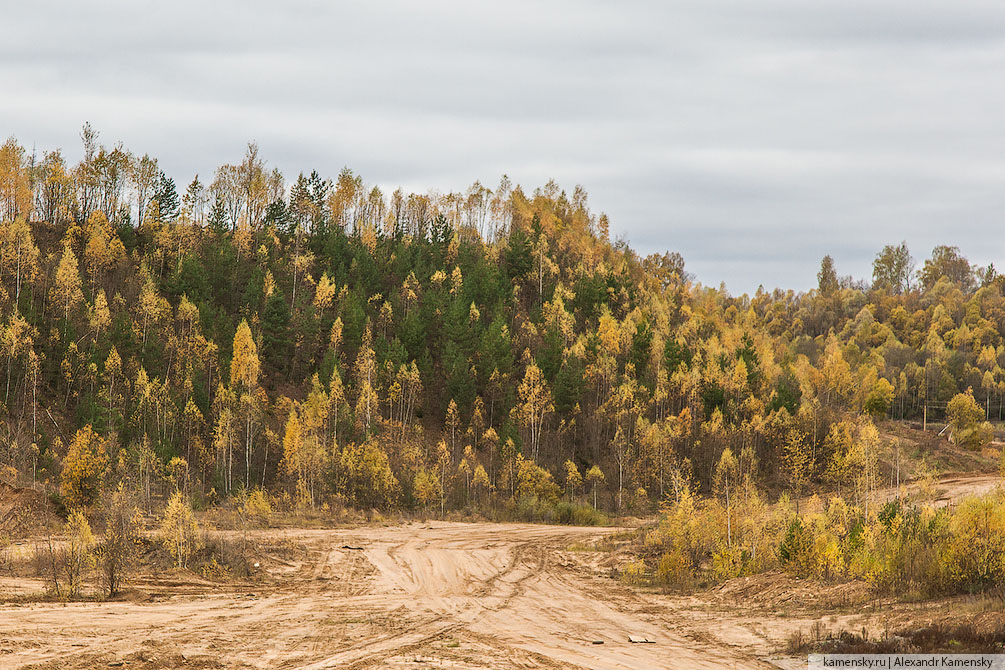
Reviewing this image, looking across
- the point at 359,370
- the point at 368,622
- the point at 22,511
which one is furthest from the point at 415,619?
the point at 359,370

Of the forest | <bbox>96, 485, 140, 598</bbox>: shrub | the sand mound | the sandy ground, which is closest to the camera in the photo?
the sandy ground

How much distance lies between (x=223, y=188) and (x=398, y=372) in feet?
152

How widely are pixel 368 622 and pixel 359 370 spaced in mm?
52871

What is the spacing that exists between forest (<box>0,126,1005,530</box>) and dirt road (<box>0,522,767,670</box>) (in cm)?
1808

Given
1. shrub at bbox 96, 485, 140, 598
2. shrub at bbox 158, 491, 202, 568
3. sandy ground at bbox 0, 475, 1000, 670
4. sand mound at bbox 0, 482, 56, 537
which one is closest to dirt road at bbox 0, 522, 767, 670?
sandy ground at bbox 0, 475, 1000, 670

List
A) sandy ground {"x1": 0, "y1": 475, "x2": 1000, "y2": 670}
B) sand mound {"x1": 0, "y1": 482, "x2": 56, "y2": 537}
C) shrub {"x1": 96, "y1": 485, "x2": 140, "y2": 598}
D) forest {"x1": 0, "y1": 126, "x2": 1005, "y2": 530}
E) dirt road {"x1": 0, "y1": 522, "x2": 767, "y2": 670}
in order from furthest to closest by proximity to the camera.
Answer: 1. forest {"x1": 0, "y1": 126, "x2": 1005, "y2": 530}
2. sand mound {"x1": 0, "y1": 482, "x2": 56, "y2": 537}
3. shrub {"x1": 96, "y1": 485, "x2": 140, "y2": 598}
4. sandy ground {"x1": 0, "y1": 475, "x2": 1000, "y2": 670}
5. dirt road {"x1": 0, "y1": 522, "x2": 767, "y2": 670}

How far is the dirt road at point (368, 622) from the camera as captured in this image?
20.6 meters

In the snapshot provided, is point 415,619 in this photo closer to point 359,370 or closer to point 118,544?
point 118,544

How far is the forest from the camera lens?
206 ft

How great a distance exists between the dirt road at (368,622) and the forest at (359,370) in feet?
59.3

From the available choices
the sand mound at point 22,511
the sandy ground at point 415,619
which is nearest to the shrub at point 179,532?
the sandy ground at point 415,619

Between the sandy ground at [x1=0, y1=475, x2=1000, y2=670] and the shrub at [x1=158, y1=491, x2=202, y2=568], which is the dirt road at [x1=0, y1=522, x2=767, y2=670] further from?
the shrub at [x1=158, y1=491, x2=202, y2=568]

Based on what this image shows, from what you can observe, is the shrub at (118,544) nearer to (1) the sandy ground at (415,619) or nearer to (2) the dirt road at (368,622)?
(1) the sandy ground at (415,619)

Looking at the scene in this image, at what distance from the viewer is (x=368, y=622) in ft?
83.1
